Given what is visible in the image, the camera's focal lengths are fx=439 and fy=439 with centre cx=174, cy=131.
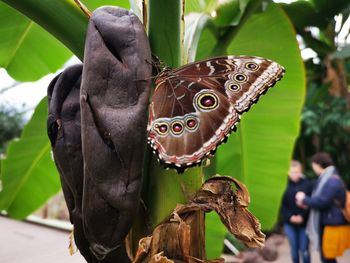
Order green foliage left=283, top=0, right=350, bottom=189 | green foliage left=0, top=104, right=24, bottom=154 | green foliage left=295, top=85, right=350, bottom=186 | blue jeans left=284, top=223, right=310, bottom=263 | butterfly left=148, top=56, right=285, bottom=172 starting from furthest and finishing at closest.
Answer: green foliage left=0, top=104, right=24, bottom=154, green foliage left=295, top=85, right=350, bottom=186, green foliage left=283, top=0, right=350, bottom=189, blue jeans left=284, top=223, right=310, bottom=263, butterfly left=148, top=56, right=285, bottom=172

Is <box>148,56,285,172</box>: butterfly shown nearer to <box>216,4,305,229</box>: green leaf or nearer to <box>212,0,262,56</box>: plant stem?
<box>212,0,262,56</box>: plant stem

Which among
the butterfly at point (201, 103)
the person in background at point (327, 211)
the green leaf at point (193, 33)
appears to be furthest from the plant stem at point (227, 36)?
the person in background at point (327, 211)

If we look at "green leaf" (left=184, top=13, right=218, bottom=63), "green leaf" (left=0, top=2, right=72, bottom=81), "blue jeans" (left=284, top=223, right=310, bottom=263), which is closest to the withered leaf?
"green leaf" (left=184, top=13, right=218, bottom=63)

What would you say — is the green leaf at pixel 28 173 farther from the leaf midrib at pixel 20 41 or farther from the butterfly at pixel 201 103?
the butterfly at pixel 201 103

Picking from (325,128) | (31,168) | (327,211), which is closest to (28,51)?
(31,168)

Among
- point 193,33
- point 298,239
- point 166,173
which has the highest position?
point 193,33

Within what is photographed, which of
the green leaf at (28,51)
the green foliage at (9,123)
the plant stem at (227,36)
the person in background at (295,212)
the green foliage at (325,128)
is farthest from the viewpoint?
the green foliage at (9,123)

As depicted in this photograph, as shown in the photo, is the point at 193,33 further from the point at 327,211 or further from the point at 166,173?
the point at 327,211
